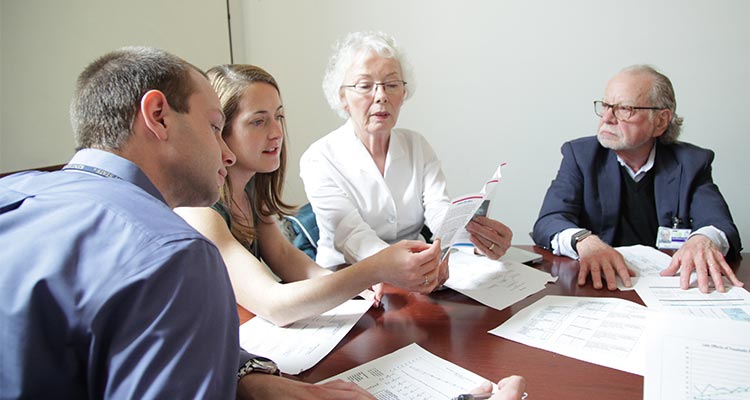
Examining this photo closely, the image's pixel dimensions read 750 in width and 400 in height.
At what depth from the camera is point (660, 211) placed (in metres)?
1.87

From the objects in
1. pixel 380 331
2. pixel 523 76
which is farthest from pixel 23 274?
pixel 523 76

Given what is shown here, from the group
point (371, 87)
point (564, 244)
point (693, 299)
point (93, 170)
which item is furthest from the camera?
point (371, 87)

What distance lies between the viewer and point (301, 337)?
3.44 ft

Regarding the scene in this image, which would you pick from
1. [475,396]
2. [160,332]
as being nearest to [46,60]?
[160,332]

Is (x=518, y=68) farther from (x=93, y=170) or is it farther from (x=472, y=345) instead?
(x=93, y=170)

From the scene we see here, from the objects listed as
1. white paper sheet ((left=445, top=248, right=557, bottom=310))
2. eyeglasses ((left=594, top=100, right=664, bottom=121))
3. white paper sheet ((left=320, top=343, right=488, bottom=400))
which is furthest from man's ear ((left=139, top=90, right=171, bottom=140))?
eyeglasses ((left=594, top=100, right=664, bottom=121))

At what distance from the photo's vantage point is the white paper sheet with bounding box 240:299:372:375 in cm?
95

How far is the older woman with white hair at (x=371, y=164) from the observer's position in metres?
1.86

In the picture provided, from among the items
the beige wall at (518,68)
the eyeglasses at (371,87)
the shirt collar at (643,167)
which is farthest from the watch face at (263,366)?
the beige wall at (518,68)

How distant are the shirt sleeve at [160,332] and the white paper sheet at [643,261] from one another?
1.10 meters

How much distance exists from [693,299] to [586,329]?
0.35 meters

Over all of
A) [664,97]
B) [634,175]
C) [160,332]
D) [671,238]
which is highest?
[664,97]

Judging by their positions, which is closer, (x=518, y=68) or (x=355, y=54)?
(x=355, y=54)

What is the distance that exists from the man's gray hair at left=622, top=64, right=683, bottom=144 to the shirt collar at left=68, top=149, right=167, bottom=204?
1.87 meters
